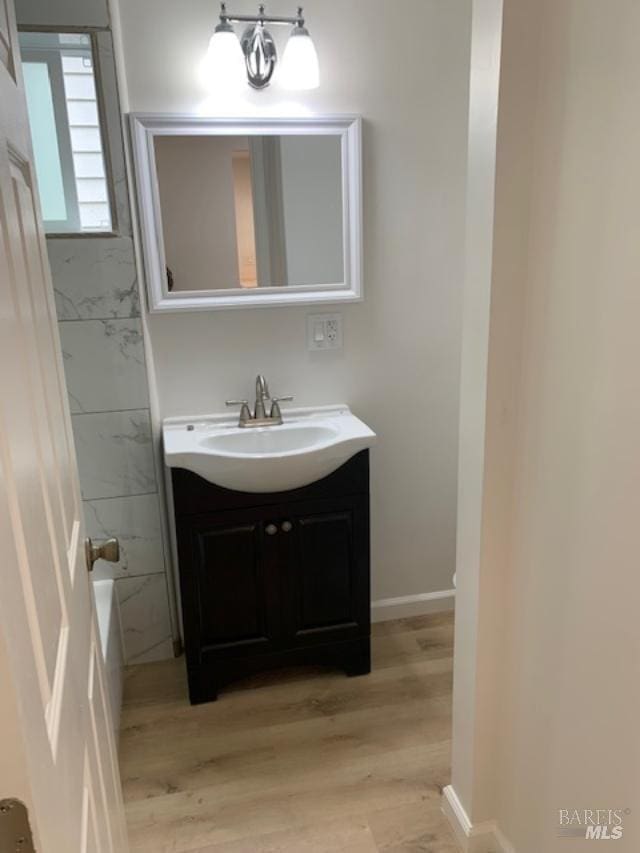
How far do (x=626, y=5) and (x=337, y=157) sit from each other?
1347 millimetres

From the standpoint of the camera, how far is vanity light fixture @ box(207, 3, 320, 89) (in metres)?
1.97

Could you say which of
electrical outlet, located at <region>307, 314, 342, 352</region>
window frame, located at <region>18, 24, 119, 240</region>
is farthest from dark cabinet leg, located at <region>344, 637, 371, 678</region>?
window frame, located at <region>18, 24, 119, 240</region>

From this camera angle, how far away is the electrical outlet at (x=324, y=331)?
91.7 inches

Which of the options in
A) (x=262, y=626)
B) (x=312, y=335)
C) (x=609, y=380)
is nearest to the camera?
(x=609, y=380)

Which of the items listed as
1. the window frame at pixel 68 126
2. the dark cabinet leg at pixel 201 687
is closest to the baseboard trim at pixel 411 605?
the dark cabinet leg at pixel 201 687

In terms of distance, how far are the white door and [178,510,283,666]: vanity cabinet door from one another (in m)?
0.90

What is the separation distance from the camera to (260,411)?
7.55 feet

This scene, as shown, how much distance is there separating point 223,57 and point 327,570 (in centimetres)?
165

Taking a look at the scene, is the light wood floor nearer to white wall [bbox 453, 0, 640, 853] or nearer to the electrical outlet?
white wall [bbox 453, 0, 640, 853]

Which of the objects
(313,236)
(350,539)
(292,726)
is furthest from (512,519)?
(313,236)

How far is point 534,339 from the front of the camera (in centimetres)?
128

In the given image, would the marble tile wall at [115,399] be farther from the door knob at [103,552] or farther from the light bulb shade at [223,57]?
the door knob at [103,552]

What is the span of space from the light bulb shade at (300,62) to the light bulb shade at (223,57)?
15 centimetres

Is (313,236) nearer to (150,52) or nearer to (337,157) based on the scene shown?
(337,157)
